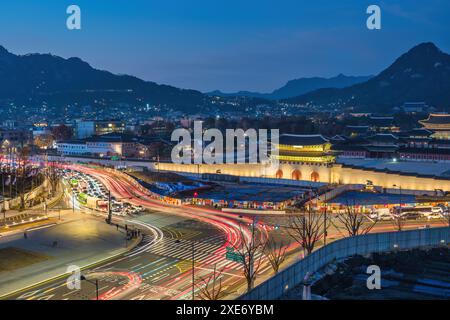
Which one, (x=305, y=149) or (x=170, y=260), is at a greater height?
(x=305, y=149)

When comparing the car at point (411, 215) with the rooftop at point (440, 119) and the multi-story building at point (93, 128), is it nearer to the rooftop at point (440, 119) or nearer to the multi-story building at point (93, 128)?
the rooftop at point (440, 119)

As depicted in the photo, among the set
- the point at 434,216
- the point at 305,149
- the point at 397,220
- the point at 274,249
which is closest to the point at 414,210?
the point at 434,216

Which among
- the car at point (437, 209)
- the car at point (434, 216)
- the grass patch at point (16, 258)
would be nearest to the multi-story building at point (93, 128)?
the grass patch at point (16, 258)

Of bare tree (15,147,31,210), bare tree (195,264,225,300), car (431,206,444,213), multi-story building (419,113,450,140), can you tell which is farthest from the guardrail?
multi-story building (419,113,450,140)

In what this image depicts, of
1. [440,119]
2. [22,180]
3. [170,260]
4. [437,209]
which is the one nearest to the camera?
[170,260]

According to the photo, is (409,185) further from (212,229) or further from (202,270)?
(202,270)

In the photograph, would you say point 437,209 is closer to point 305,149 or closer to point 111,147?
point 305,149

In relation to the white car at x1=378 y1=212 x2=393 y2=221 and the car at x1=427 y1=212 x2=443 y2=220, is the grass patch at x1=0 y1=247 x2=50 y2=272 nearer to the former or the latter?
the white car at x1=378 y1=212 x2=393 y2=221
